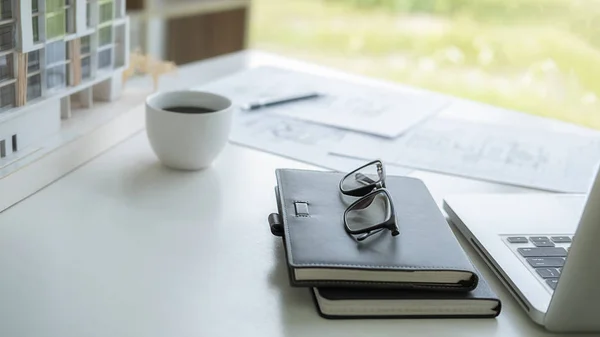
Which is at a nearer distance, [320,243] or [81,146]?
[320,243]

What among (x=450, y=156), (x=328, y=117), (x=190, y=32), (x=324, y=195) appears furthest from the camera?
(x=190, y=32)

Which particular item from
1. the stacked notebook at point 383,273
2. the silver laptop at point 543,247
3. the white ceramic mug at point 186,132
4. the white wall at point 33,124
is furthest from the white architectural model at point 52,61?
the silver laptop at point 543,247

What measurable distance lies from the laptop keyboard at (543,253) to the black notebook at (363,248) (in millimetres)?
86

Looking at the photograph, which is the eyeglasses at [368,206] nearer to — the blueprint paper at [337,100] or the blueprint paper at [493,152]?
the blueprint paper at [493,152]

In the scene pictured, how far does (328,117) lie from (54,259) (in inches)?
22.2

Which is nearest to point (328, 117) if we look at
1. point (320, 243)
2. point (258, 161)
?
point (258, 161)

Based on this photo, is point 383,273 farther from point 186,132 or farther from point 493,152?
point 493,152

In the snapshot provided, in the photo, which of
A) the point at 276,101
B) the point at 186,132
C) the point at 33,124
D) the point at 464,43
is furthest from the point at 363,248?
the point at 464,43

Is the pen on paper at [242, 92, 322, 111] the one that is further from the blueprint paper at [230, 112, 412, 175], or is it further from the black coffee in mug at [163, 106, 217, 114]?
the black coffee in mug at [163, 106, 217, 114]

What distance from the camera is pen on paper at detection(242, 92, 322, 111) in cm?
116

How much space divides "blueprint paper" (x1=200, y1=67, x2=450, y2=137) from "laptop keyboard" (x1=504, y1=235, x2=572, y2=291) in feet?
1.17

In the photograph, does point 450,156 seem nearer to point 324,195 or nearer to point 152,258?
point 324,195

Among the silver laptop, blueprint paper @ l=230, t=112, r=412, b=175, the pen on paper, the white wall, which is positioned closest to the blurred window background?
the pen on paper

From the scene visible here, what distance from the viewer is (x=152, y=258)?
2.32 ft
